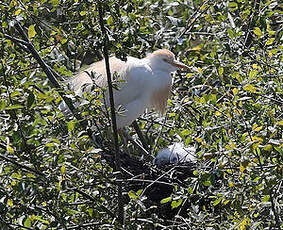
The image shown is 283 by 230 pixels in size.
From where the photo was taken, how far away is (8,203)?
229 centimetres

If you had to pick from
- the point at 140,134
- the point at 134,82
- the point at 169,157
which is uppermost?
the point at 134,82

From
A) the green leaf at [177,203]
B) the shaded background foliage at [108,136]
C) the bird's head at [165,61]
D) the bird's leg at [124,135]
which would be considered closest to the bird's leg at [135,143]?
the bird's leg at [124,135]

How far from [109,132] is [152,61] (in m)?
1.62

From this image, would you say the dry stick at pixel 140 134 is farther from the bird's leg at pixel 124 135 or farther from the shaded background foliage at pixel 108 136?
the shaded background foliage at pixel 108 136

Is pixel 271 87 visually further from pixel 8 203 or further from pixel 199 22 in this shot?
pixel 199 22

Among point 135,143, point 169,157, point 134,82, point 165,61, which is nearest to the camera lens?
point 169,157

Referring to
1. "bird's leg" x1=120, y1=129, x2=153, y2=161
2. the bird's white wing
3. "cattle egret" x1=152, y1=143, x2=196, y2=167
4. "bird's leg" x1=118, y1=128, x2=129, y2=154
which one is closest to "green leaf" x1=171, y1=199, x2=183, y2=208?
"cattle egret" x1=152, y1=143, x2=196, y2=167

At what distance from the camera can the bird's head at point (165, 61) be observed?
423cm

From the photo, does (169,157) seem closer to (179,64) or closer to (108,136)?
(179,64)

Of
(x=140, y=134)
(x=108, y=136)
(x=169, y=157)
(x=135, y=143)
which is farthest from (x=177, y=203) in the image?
(x=140, y=134)

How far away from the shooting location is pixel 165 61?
434 centimetres

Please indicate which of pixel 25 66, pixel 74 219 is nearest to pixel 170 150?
pixel 25 66

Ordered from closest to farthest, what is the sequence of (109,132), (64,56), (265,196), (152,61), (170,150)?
1. (265,196)
2. (109,132)
3. (64,56)
4. (170,150)
5. (152,61)

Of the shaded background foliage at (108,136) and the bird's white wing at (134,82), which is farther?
the bird's white wing at (134,82)
